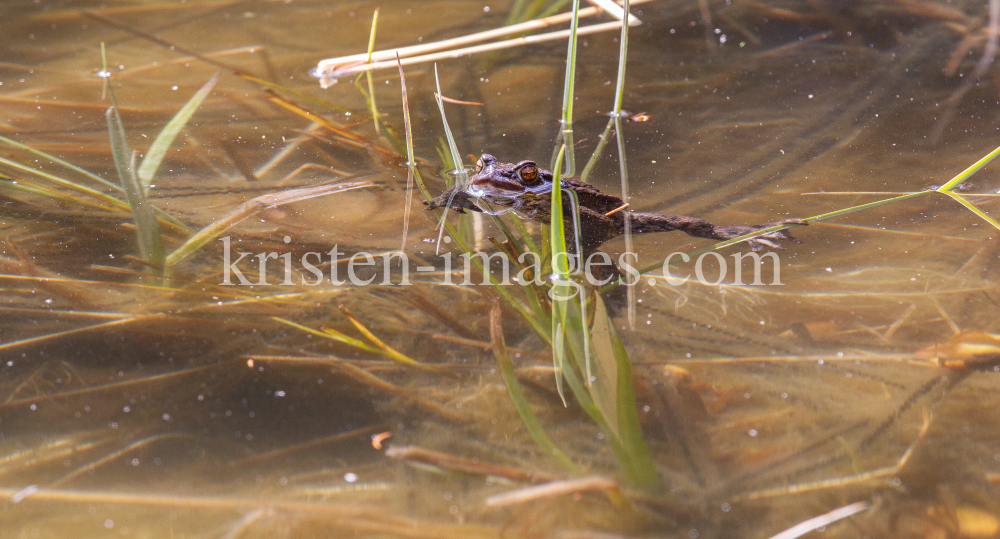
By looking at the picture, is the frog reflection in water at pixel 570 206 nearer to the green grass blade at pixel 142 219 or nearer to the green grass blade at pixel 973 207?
the green grass blade at pixel 973 207

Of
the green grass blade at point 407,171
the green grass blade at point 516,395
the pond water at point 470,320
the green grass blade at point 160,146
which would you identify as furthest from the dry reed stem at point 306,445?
the green grass blade at point 160,146

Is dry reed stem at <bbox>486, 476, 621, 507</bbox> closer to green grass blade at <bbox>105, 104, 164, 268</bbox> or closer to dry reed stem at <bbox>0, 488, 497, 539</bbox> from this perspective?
dry reed stem at <bbox>0, 488, 497, 539</bbox>

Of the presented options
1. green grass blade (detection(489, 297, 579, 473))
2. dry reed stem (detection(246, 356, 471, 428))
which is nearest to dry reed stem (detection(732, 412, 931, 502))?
green grass blade (detection(489, 297, 579, 473))

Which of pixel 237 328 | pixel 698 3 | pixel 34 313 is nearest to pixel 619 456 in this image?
pixel 237 328

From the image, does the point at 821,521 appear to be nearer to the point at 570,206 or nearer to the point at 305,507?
the point at 305,507

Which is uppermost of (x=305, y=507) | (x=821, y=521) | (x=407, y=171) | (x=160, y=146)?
(x=160, y=146)

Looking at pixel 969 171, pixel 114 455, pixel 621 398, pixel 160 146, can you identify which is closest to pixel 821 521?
pixel 621 398
